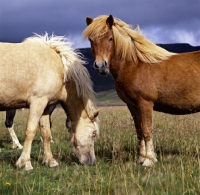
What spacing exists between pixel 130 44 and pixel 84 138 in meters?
2.19

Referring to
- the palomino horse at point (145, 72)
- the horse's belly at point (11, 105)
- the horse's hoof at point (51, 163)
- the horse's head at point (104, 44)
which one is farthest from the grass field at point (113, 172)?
the horse's head at point (104, 44)

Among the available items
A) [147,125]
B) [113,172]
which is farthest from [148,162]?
[113,172]

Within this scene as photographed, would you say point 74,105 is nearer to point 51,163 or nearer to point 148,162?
point 51,163

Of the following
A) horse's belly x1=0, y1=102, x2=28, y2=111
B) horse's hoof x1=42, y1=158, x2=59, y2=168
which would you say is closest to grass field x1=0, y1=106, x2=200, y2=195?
horse's hoof x1=42, y1=158, x2=59, y2=168

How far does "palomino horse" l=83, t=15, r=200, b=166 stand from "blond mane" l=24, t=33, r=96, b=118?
0.64 meters

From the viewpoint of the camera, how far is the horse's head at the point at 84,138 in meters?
6.86

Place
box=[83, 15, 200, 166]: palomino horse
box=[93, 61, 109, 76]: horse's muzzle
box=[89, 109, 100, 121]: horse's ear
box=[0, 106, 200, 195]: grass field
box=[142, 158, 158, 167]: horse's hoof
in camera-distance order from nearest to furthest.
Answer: box=[0, 106, 200, 195]: grass field, box=[93, 61, 109, 76]: horse's muzzle, box=[142, 158, 158, 167]: horse's hoof, box=[83, 15, 200, 166]: palomino horse, box=[89, 109, 100, 121]: horse's ear

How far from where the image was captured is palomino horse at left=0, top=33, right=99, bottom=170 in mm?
6410

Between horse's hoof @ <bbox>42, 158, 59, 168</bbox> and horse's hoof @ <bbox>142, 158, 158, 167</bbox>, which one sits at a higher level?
horse's hoof @ <bbox>142, 158, 158, 167</bbox>

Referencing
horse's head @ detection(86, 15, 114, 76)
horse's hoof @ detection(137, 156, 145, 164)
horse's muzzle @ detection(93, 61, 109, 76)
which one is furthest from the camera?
horse's hoof @ detection(137, 156, 145, 164)

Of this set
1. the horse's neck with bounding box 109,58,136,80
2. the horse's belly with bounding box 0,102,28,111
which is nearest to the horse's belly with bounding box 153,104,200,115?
the horse's neck with bounding box 109,58,136,80

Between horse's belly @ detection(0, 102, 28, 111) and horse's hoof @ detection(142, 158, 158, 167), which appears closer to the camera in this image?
horse's hoof @ detection(142, 158, 158, 167)

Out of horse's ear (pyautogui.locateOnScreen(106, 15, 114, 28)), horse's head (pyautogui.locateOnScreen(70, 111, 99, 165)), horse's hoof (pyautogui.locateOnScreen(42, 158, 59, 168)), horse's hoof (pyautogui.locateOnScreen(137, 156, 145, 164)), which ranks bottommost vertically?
horse's hoof (pyautogui.locateOnScreen(42, 158, 59, 168))

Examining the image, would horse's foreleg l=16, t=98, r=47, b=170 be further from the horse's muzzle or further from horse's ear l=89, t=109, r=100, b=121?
the horse's muzzle
